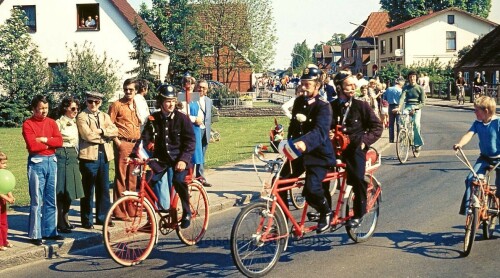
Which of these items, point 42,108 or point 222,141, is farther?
point 222,141

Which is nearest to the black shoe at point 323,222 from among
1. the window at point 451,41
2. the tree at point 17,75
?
the tree at point 17,75

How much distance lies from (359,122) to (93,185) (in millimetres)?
3741

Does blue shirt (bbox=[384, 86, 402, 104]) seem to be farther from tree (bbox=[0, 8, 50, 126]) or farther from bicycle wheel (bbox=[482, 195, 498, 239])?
tree (bbox=[0, 8, 50, 126])

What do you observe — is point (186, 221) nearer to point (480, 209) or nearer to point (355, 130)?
point (355, 130)

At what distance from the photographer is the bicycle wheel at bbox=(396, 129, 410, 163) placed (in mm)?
16091

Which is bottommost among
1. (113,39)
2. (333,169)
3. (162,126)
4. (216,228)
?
(216,228)

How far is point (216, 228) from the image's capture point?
944 centimetres

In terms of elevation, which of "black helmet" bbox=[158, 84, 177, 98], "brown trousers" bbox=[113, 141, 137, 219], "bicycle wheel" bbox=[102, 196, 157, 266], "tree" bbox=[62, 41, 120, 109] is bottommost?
"bicycle wheel" bbox=[102, 196, 157, 266]

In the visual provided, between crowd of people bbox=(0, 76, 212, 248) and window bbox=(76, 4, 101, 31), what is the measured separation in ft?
113

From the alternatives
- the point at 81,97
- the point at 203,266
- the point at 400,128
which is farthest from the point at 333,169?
the point at 81,97

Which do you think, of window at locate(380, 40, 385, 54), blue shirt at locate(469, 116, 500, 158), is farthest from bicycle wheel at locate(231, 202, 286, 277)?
window at locate(380, 40, 385, 54)

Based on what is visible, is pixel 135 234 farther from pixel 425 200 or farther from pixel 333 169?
pixel 425 200

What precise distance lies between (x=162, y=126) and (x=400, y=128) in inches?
380

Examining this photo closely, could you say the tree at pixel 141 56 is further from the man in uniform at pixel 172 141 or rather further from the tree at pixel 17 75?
the man in uniform at pixel 172 141
